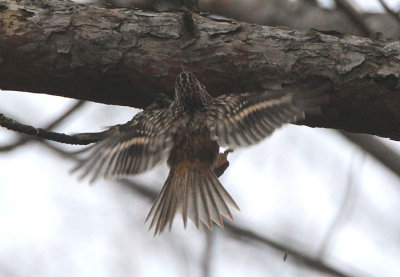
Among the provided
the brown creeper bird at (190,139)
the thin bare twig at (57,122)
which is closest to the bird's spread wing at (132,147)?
the brown creeper bird at (190,139)

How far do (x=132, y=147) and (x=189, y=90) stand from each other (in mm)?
431

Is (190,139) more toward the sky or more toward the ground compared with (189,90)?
more toward the ground

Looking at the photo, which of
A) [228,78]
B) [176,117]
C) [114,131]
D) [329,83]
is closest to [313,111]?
[329,83]

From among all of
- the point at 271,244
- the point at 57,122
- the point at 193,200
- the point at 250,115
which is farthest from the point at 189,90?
Result: the point at 271,244

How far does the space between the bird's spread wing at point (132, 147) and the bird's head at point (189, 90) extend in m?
0.13

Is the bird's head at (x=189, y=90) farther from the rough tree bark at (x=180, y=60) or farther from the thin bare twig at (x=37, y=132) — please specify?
the thin bare twig at (x=37, y=132)

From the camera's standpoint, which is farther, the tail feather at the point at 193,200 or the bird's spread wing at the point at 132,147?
the tail feather at the point at 193,200

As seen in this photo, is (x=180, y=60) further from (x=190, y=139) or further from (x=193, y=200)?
(x=193, y=200)

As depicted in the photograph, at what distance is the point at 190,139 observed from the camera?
373 centimetres

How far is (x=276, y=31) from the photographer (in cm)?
350

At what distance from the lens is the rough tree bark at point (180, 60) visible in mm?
3361

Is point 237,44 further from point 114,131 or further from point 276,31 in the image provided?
point 114,131

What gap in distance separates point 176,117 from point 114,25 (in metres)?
0.58

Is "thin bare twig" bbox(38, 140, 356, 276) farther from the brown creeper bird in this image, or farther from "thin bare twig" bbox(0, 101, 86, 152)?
the brown creeper bird
